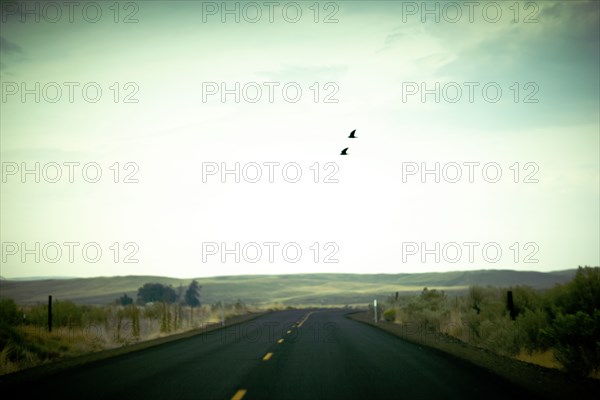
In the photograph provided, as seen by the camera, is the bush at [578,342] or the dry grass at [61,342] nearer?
the bush at [578,342]

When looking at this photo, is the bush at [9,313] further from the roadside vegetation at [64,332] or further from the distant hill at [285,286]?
the distant hill at [285,286]

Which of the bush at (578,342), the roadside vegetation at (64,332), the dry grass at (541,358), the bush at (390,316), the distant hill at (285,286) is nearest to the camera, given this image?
the bush at (578,342)

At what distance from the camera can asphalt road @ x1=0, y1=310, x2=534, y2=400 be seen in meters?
10.6

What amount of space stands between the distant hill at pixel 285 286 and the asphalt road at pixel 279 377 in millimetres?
102516

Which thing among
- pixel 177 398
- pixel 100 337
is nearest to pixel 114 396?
pixel 177 398

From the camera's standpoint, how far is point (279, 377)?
12.4 metres

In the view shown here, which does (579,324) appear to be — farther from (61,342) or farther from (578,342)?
(61,342)

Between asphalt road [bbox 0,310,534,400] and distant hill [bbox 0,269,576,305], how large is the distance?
10252 centimetres

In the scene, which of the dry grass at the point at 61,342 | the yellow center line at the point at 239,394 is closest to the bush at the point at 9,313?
the dry grass at the point at 61,342

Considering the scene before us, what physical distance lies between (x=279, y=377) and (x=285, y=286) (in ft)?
511

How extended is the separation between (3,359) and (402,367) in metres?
10.6

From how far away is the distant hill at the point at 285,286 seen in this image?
130500mm

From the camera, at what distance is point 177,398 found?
10.3 meters

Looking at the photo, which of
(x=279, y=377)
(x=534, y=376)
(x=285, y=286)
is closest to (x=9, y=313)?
(x=279, y=377)
